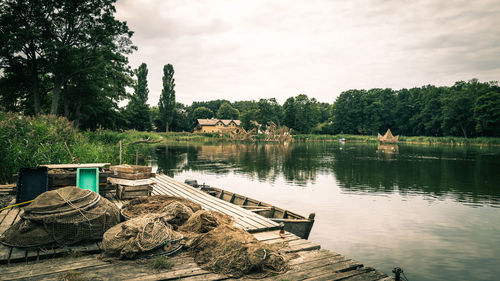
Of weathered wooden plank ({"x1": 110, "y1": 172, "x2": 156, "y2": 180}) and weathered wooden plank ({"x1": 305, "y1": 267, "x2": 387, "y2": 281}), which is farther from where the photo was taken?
weathered wooden plank ({"x1": 110, "y1": 172, "x2": 156, "y2": 180})

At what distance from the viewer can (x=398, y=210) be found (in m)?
14.3

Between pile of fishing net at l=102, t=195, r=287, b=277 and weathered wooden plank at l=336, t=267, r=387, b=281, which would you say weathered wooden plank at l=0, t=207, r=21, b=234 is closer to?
pile of fishing net at l=102, t=195, r=287, b=277

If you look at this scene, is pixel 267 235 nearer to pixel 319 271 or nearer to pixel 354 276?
pixel 319 271

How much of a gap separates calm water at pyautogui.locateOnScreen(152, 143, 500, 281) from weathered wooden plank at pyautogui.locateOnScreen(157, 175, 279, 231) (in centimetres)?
335

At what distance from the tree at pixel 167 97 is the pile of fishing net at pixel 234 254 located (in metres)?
82.9

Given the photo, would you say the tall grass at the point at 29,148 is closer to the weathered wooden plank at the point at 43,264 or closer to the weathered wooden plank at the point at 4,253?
the weathered wooden plank at the point at 4,253

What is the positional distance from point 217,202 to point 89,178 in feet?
12.4

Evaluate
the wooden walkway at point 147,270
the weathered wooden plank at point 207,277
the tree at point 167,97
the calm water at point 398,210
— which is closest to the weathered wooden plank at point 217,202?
the wooden walkway at point 147,270

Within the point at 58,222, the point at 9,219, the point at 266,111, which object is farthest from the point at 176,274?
the point at 266,111

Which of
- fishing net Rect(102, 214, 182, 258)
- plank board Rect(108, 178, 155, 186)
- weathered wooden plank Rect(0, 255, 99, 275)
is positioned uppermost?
plank board Rect(108, 178, 155, 186)

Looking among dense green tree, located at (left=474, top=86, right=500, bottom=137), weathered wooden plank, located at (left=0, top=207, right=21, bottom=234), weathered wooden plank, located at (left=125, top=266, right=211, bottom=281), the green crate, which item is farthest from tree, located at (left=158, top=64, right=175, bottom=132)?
weathered wooden plank, located at (left=125, top=266, right=211, bottom=281)

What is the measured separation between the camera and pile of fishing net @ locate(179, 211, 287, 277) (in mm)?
4637

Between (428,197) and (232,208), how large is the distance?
13.2 metres

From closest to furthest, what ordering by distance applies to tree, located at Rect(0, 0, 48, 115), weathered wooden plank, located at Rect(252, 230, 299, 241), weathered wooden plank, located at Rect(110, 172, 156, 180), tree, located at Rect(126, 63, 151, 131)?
1. weathered wooden plank, located at Rect(252, 230, 299, 241)
2. weathered wooden plank, located at Rect(110, 172, 156, 180)
3. tree, located at Rect(0, 0, 48, 115)
4. tree, located at Rect(126, 63, 151, 131)
